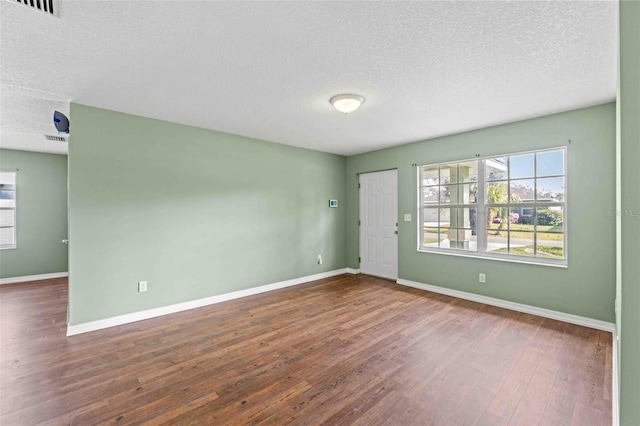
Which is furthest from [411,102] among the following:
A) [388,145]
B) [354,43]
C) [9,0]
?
[9,0]

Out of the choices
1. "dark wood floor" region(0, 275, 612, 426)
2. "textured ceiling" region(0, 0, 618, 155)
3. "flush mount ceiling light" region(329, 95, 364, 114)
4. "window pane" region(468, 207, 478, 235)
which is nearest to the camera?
"textured ceiling" region(0, 0, 618, 155)

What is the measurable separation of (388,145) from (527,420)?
4293mm

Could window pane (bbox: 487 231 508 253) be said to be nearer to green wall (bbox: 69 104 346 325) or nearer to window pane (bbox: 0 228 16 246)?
green wall (bbox: 69 104 346 325)

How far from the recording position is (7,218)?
18.1 ft

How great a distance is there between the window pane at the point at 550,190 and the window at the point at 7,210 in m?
8.81

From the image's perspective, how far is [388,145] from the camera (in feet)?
17.5

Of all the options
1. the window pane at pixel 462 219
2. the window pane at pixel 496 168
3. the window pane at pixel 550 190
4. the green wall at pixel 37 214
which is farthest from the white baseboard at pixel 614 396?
the green wall at pixel 37 214

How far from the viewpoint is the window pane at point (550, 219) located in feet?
12.1

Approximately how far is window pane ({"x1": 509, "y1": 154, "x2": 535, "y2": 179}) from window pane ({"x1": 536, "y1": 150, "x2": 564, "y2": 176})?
3.3 inches

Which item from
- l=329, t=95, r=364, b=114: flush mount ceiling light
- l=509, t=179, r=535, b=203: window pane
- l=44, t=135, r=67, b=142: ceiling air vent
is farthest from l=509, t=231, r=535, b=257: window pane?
l=44, t=135, r=67, b=142: ceiling air vent

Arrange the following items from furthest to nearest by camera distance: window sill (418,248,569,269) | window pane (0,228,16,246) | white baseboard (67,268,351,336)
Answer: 1. window pane (0,228,16,246)
2. window sill (418,248,569,269)
3. white baseboard (67,268,351,336)

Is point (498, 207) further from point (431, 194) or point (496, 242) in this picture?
point (431, 194)

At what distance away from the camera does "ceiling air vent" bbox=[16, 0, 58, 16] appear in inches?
68.0

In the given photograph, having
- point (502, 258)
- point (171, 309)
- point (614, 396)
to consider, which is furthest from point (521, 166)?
point (171, 309)
